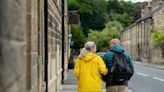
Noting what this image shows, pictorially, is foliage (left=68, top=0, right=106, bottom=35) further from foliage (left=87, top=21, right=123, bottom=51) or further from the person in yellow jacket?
the person in yellow jacket

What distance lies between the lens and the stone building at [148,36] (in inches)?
2609

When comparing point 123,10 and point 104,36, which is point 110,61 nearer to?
point 104,36

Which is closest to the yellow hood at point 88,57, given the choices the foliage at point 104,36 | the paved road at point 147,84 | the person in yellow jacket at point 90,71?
the person in yellow jacket at point 90,71

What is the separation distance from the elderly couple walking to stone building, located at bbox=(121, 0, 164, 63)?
5278cm

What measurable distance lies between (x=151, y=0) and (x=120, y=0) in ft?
218

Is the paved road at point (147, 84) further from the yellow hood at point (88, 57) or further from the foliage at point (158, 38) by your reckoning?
the foliage at point (158, 38)

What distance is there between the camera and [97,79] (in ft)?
29.2

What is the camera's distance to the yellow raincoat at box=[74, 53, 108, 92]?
8.84 metres

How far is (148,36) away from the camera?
71.4 meters

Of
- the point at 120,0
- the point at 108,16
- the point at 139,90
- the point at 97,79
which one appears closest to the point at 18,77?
the point at 97,79

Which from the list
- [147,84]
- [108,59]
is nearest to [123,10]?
[147,84]

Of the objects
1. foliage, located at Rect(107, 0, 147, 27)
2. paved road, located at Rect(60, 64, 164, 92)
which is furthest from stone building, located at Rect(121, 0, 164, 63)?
foliage, located at Rect(107, 0, 147, 27)

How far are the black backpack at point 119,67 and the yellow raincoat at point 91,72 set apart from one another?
0.24 meters

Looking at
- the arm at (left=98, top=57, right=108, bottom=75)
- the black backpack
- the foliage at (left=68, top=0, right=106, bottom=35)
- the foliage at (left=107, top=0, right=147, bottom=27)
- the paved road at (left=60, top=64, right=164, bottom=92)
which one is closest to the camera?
the arm at (left=98, top=57, right=108, bottom=75)
